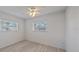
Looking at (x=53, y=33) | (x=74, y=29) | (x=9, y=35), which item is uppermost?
(x=74, y=29)

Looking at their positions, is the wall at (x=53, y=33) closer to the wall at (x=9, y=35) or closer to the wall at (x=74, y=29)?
the wall at (x=74, y=29)

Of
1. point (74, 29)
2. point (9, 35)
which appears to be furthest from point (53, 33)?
point (9, 35)

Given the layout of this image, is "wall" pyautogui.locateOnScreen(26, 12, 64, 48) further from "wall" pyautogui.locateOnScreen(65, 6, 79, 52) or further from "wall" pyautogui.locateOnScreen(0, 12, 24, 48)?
"wall" pyautogui.locateOnScreen(0, 12, 24, 48)

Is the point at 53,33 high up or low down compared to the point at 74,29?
down

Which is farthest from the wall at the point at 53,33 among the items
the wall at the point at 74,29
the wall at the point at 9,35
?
the wall at the point at 9,35

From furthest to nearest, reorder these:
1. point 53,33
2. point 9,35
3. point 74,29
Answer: point 9,35 < point 53,33 < point 74,29

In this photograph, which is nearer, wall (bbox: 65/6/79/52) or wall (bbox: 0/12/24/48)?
wall (bbox: 65/6/79/52)

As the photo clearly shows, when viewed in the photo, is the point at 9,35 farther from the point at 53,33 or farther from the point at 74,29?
the point at 74,29

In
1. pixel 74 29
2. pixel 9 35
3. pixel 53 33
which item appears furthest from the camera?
pixel 9 35

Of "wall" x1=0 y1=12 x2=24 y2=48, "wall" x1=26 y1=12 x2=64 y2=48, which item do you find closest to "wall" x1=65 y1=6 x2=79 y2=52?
"wall" x1=26 y1=12 x2=64 y2=48

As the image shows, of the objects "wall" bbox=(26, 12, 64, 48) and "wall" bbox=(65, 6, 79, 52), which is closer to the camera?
"wall" bbox=(65, 6, 79, 52)
